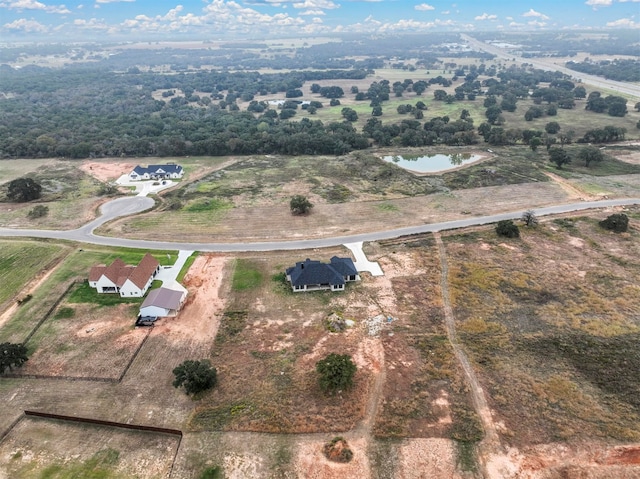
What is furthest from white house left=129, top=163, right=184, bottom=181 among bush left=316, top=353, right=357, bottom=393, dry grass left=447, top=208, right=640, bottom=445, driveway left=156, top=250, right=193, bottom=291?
bush left=316, top=353, right=357, bottom=393

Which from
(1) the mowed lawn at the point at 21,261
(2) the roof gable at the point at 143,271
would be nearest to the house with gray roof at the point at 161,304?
(2) the roof gable at the point at 143,271

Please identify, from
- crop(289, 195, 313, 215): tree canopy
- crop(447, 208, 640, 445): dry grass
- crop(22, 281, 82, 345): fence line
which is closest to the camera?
crop(447, 208, 640, 445): dry grass

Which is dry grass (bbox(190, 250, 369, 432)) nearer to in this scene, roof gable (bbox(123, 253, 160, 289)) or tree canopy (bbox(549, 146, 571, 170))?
roof gable (bbox(123, 253, 160, 289))

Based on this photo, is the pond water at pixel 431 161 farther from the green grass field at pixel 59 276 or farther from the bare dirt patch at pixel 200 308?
the green grass field at pixel 59 276

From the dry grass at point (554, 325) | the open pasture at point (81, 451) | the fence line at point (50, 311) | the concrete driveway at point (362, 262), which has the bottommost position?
the dry grass at point (554, 325)

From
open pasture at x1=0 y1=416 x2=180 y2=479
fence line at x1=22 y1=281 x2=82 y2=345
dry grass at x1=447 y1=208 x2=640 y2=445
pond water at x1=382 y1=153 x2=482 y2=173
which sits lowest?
pond water at x1=382 y1=153 x2=482 y2=173

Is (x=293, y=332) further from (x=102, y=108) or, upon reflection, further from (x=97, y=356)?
(x=102, y=108)
